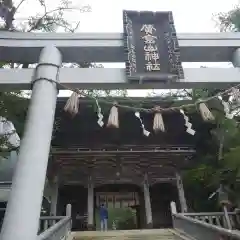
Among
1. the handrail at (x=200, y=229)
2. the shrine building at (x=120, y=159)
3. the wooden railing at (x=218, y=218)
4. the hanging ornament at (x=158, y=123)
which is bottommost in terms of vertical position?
the handrail at (x=200, y=229)

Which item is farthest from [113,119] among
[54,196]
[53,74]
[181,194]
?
[181,194]

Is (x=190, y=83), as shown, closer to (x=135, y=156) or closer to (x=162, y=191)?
(x=135, y=156)

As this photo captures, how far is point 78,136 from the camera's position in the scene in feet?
42.8

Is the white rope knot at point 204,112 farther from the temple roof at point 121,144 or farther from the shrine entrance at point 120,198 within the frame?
the shrine entrance at point 120,198

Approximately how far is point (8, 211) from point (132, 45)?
10.4 feet

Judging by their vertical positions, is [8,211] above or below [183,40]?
below

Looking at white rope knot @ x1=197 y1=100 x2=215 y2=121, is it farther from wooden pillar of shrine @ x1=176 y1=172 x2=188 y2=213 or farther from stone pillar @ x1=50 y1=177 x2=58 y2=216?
stone pillar @ x1=50 y1=177 x2=58 y2=216

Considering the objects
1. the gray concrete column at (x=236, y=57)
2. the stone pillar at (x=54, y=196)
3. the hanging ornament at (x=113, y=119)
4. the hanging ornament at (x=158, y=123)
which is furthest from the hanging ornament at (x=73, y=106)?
the stone pillar at (x=54, y=196)

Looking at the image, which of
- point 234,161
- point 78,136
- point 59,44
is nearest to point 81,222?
point 78,136

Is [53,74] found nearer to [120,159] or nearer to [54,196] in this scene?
[120,159]

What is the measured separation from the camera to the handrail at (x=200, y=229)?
4.25 metres

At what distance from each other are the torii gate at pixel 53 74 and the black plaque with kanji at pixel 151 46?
0.16 metres

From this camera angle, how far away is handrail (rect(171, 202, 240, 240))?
425 cm

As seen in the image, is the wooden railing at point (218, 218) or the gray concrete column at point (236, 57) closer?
the gray concrete column at point (236, 57)
